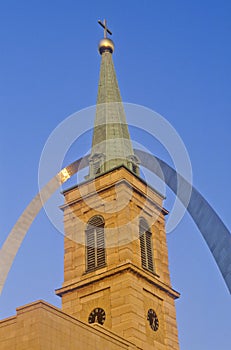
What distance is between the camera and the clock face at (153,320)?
56922 millimetres

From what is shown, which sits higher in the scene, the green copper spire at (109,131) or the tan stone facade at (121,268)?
the green copper spire at (109,131)

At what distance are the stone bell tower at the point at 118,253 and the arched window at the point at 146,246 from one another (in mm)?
92

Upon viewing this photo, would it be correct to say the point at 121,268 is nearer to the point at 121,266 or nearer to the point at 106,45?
the point at 121,266

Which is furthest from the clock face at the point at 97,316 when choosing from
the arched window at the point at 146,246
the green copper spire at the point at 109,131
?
the green copper spire at the point at 109,131

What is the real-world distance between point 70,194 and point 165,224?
981cm

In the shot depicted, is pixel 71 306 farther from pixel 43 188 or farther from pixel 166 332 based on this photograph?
pixel 43 188

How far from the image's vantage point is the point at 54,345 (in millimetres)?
39438

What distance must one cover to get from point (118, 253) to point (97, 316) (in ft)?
18.7

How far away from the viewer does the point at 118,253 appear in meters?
58.8

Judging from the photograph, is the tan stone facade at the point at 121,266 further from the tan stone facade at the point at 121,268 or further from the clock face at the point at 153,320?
the clock face at the point at 153,320

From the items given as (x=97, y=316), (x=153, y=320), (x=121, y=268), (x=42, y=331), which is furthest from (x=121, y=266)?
(x=42, y=331)

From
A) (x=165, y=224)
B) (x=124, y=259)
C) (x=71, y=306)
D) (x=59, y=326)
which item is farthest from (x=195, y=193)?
(x=165, y=224)

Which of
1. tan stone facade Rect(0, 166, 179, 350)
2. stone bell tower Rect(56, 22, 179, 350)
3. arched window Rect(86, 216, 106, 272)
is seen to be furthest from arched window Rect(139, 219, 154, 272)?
arched window Rect(86, 216, 106, 272)

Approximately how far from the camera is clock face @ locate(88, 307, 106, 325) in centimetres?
5625
